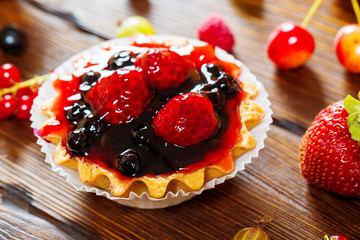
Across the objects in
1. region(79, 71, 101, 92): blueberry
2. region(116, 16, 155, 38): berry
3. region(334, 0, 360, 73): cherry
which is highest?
region(334, 0, 360, 73): cherry

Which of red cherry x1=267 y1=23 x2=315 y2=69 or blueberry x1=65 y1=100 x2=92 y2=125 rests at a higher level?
red cherry x1=267 y1=23 x2=315 y2=69

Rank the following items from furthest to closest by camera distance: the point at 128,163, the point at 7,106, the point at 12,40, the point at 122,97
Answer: the point at 12,40
the point at 7,106
the point at 122,97
the point at 128,163

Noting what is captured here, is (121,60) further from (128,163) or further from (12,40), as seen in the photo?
(12,40)

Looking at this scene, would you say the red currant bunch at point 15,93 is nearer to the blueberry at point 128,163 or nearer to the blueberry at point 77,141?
the blueberry at point 77,141

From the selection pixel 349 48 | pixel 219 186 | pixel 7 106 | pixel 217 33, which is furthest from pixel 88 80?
pixel 349 48

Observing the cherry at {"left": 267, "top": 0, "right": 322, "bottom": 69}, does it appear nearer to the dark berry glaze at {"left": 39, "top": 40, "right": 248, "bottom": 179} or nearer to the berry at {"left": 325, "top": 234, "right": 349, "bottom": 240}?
the dark berry glaze at {"left": 39, "top": 40, "right": 248, "bottom": 179}

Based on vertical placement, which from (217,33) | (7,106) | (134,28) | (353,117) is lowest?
(7,106)

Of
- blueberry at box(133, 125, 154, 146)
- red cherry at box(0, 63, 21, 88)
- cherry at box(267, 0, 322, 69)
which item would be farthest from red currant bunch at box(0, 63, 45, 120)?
cherry at box(267, 0, 322, 69)
